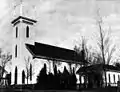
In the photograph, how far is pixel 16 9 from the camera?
4478cm

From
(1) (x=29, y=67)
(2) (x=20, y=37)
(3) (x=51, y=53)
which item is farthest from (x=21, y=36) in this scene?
(3) (x=51, y=53)

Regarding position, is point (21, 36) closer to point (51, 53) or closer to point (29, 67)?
point (29, 67)

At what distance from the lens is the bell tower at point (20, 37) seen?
3969cm

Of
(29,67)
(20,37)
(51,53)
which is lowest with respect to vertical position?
(29,67)

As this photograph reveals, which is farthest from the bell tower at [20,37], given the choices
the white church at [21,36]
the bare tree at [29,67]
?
the bare tree at [29,67]

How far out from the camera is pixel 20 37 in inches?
1607

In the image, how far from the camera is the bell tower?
130 ft

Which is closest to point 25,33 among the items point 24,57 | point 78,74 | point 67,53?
point 24,57

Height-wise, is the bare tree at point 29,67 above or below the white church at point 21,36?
below

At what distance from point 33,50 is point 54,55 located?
632cm

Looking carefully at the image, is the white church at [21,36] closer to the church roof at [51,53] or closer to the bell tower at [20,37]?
the bell tower at [20,37]

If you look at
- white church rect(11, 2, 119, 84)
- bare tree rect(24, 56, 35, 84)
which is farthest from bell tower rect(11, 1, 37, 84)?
bare tree rect(24, 56, 35, 84)

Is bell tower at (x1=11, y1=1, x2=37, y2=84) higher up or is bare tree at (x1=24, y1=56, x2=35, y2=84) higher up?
bell tower at (x1=11, y1=1, x2=37, y2=84)

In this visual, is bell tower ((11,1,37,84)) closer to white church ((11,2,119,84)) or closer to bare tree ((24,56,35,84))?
white church ((11,2,119,84))
